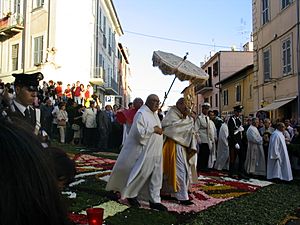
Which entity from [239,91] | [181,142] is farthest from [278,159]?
[239,91]

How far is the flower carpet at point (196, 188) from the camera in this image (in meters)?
7.31

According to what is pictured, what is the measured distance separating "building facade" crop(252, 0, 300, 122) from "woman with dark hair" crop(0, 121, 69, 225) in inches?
839

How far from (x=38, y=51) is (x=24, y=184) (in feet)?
97.1

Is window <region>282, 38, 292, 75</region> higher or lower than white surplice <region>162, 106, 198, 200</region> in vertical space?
higher

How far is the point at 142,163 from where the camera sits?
296 inches

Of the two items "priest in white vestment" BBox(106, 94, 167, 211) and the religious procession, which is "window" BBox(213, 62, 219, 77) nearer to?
the religious procession

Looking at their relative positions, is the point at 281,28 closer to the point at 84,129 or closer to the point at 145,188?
the point at 84,129

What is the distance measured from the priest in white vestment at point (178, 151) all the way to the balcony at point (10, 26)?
84.4 feet

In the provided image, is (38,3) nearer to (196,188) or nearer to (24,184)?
(196,188)

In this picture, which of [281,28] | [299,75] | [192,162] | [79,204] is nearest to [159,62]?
[192,162]

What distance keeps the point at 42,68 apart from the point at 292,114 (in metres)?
15.5

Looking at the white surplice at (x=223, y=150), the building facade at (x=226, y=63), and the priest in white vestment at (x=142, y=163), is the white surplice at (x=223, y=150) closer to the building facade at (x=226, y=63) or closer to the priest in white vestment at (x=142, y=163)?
the priest in white vestment at (x=142, y=163)

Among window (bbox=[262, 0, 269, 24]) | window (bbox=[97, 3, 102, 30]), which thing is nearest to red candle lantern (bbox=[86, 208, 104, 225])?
window (bbox=[262, 0, 269, 24])

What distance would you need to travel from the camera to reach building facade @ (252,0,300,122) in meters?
23.0
